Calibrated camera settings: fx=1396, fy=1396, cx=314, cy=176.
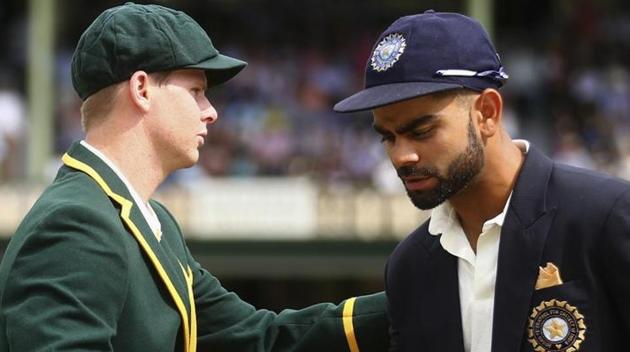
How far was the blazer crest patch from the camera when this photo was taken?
386cm

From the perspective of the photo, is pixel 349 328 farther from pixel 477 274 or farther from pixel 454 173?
pixel 454 173

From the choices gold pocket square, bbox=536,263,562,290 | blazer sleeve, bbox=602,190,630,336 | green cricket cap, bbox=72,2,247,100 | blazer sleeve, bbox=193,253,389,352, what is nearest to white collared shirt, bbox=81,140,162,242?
green cricket cap, bbox=72,2,247,100

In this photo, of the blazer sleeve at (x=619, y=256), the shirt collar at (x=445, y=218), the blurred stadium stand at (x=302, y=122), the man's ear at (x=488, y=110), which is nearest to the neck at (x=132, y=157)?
the shirt collar at (x=445, y=218)

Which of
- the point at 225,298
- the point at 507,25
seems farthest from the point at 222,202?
the point at 225,298

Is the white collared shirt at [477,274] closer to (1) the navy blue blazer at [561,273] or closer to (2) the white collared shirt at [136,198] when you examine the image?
(1) the navy blue blazer at [561,273]

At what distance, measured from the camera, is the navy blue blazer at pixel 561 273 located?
3832mm

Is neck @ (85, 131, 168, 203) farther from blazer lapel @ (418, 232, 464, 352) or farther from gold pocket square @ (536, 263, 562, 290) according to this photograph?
gold pocket square @ (536, 263, 562, 290)

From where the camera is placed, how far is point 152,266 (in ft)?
13.3

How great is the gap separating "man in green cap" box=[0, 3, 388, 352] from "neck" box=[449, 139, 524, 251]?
0.58m

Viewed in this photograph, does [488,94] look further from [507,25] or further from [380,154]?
[507,25]

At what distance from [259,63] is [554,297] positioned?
13.5 meters

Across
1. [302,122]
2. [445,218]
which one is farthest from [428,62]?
[302,122]

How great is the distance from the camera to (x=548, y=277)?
3.94 metres

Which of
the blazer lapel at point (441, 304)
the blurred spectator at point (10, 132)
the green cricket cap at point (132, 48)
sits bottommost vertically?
the blurred spectator at point (10, 132)
